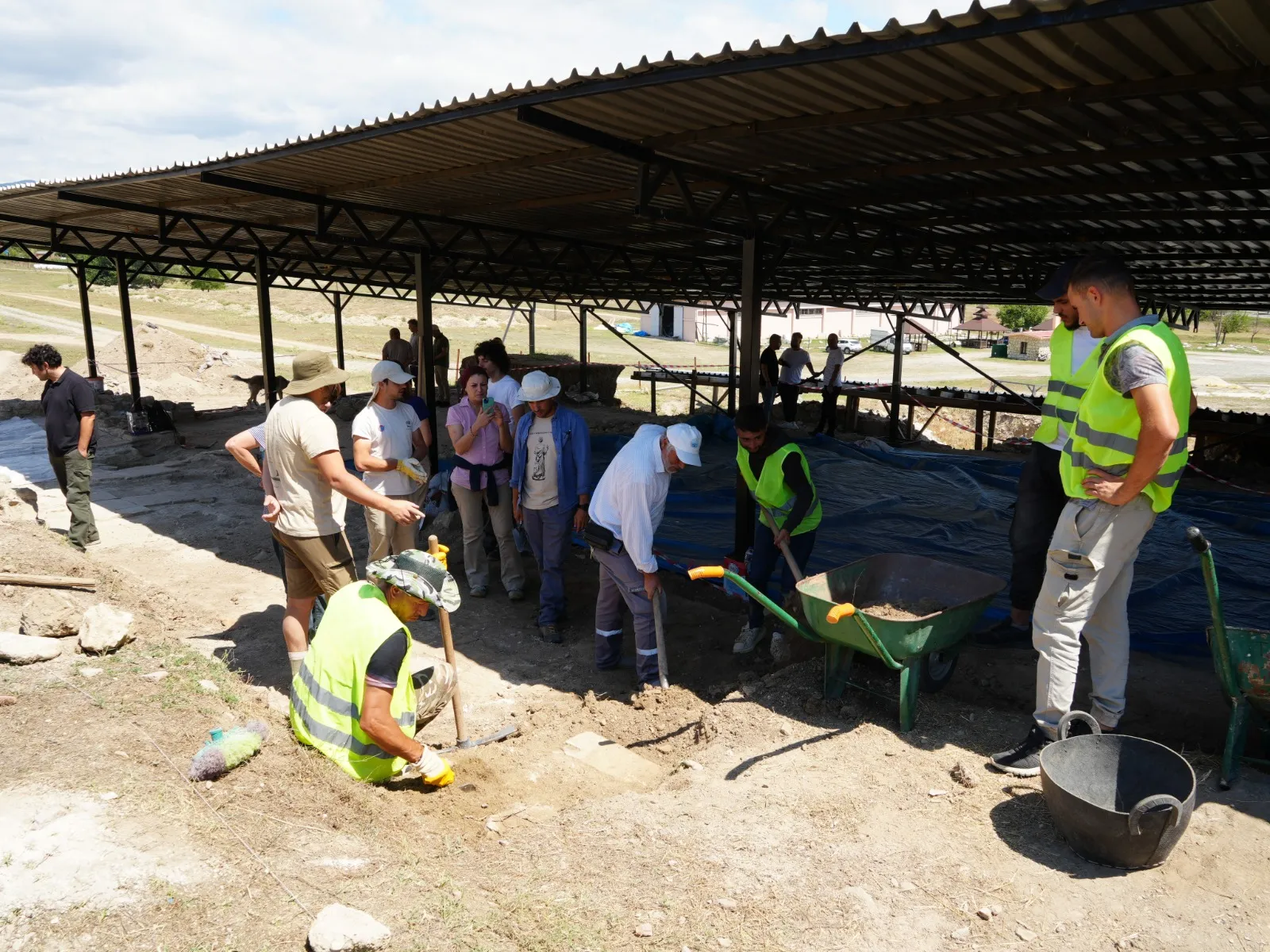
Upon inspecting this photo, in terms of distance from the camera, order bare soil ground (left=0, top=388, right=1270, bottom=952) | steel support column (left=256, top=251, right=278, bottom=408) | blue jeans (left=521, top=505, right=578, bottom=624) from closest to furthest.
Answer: bare soil ground (left=0, top=388, right=1270, bottom=952) → blue jeans (left=521, top=505, right=578, bottom=624) → steel support column (left=256, top=251, right=278, bottom=408)

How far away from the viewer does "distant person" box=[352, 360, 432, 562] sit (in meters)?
5.74

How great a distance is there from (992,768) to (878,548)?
124 inches

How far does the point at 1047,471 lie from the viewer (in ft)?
15.6

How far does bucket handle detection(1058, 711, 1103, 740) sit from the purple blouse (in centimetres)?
438

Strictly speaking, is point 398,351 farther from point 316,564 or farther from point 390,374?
point 316,564

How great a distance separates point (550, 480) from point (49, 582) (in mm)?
3685

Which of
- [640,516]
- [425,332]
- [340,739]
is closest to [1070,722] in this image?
[640,516]

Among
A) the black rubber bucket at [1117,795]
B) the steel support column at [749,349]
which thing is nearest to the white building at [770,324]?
the steel support column at [749,349]

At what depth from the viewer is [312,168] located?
745 centimetres

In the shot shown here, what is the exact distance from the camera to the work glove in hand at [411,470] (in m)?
5.84

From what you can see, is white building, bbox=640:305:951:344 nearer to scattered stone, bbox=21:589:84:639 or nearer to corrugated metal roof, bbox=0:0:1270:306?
corrugated metal roof, bbox=0:0:1270:306

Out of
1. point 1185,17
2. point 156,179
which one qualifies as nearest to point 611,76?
point 1185,17

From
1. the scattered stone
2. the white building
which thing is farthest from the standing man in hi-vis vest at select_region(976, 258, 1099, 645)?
the white building

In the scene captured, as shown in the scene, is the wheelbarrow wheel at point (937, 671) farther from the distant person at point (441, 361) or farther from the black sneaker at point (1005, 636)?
the distant person at point (441, 361)
